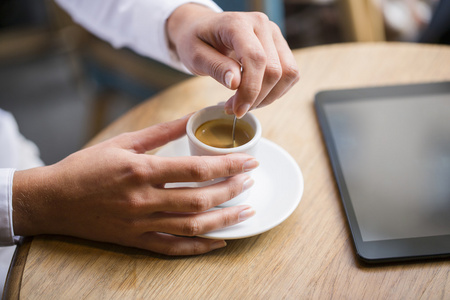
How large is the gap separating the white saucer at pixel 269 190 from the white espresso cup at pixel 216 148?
0.04 meters

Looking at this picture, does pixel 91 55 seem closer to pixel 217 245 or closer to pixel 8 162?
pixel 8 162

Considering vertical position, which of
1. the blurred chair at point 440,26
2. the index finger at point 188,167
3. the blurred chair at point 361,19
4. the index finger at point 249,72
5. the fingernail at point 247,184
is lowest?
the blurred chair at point 361,19

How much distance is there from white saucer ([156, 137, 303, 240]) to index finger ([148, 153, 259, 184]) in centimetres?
10

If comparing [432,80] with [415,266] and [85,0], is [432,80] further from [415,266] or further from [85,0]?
[85,0]

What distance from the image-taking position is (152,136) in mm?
730

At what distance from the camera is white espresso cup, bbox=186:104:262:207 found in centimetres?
67

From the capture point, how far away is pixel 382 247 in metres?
0.65

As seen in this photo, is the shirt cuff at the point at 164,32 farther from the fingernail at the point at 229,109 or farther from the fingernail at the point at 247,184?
the fingernail at the point at 247,184

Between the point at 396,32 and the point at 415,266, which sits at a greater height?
the point at 415,266

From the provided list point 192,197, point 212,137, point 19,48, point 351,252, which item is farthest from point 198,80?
point 19,48

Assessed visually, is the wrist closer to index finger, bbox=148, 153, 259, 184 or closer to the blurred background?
index finger, bbox=148, 153, 259, 184

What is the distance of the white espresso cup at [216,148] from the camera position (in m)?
0.67

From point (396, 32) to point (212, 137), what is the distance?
1783 mm

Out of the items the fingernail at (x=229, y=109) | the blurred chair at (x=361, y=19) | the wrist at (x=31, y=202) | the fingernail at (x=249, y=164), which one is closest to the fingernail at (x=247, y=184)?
the fingernail at (x=249, y=164)
